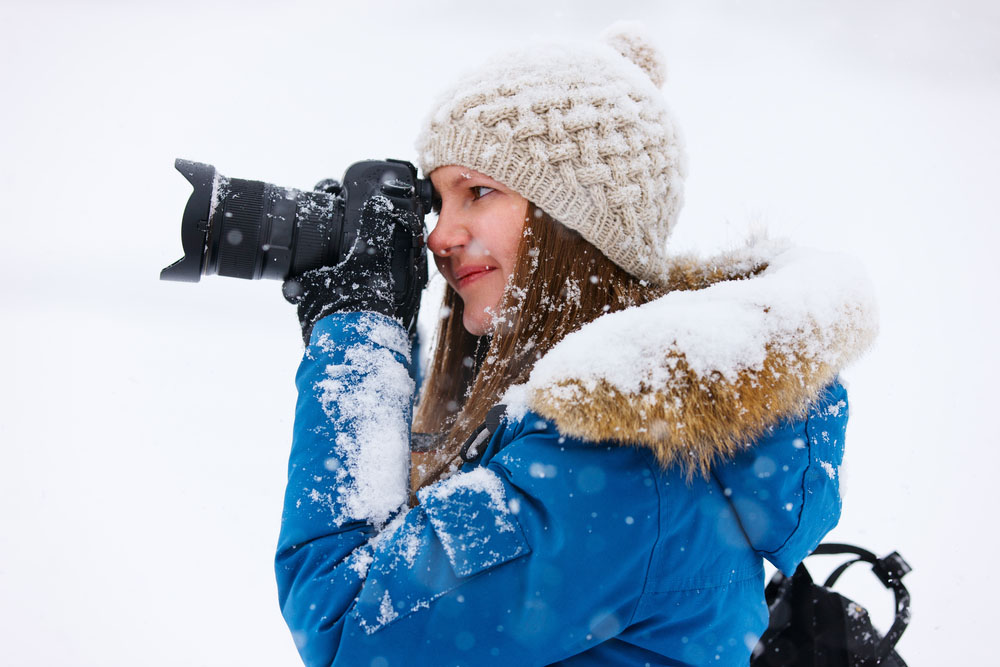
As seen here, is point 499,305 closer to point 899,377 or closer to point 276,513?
point 276,513

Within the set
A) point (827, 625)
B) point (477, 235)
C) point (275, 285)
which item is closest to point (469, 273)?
point (477, 235)

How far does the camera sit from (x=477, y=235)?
3.28ft

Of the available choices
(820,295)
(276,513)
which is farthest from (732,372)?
(276,513)

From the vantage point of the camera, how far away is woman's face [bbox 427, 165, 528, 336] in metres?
0.98

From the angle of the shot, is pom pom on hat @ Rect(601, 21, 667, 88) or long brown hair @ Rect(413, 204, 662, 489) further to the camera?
pom pom on hat @ Rect(601, 21, 667, 88)

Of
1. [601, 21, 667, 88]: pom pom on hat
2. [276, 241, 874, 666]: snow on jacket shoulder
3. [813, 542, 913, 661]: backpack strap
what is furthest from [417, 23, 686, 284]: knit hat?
[813, 542, 913, 661]: backpack strap

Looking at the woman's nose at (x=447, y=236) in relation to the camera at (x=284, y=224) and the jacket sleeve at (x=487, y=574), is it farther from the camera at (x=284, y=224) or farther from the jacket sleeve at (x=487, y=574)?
the jacket sleeve at (x=487, y=574)

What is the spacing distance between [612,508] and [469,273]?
1.67ft

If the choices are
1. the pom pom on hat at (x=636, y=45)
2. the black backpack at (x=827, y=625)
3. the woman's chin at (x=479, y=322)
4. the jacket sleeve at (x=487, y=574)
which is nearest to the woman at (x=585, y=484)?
the jacket sleeve at (x=487, y=574)

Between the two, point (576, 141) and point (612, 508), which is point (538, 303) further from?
point (612, 508)

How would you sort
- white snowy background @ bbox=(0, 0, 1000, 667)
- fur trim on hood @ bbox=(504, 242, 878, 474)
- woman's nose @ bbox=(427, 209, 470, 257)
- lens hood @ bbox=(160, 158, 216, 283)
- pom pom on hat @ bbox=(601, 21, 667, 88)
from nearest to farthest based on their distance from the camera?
fur trim on hood @ bbox=(504, 242, 878, 474), lens hood @ bbox=(160, 158, 216, 283), woman's nose @ bbox=(427, 209, 470, 257), pom pom on hat @ bbox=(601, 21, 667, 88), white snowy background @ bbox=(0, 0, 1000, 667)

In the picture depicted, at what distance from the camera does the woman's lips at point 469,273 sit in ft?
3.34

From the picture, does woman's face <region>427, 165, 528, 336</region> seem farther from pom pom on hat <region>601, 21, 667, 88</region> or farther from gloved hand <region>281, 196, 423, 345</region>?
pom pom on hat <region>601, 21, 667, 88</region>

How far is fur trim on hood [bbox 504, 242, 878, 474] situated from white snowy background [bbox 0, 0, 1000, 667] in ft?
1.48
